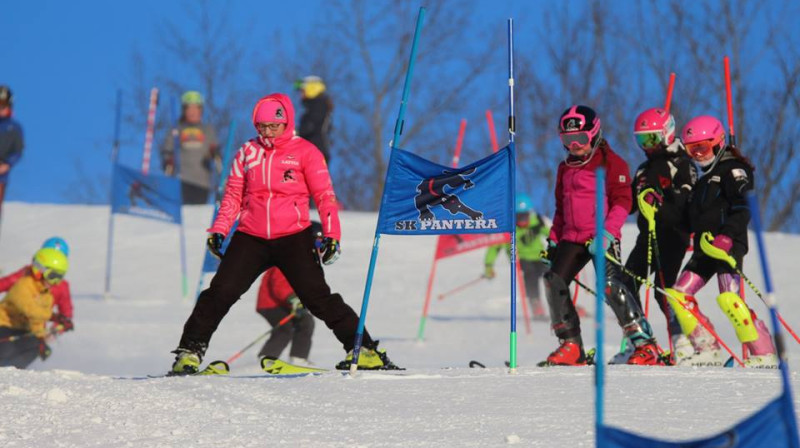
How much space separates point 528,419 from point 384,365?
228 cm

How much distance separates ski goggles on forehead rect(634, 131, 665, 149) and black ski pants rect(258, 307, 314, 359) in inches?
139

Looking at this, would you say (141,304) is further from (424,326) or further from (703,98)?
(703,98)

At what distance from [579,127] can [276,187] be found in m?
2.02

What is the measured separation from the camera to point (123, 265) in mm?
19312

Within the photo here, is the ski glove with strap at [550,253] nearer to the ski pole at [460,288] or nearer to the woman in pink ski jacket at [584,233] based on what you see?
the woman in pink ski jacket at [584,233]

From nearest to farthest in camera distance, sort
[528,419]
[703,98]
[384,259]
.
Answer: [528,419]
[384,259]
[703,98]

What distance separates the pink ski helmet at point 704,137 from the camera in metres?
8.79

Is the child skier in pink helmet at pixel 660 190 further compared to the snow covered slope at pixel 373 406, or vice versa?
the child skier in pink helmet at pixel 660 190

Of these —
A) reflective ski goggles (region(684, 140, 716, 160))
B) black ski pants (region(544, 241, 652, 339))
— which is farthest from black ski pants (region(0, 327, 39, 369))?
reflective ski goggles (region(684, 140, 716, 160))

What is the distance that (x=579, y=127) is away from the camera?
8445 millimetres

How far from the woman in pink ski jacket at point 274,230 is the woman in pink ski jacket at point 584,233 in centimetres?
133

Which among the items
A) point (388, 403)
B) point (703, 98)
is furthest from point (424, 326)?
point (703, 98)

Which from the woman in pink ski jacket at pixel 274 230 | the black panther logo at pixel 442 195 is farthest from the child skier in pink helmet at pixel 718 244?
the woman in pink ski jacket at pixel 274 230

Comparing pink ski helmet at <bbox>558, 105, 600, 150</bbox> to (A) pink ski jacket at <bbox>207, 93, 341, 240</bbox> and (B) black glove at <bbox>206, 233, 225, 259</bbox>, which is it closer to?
(A) pink ski jacket at <bbox>207, 93, 341, 240</bbox>
